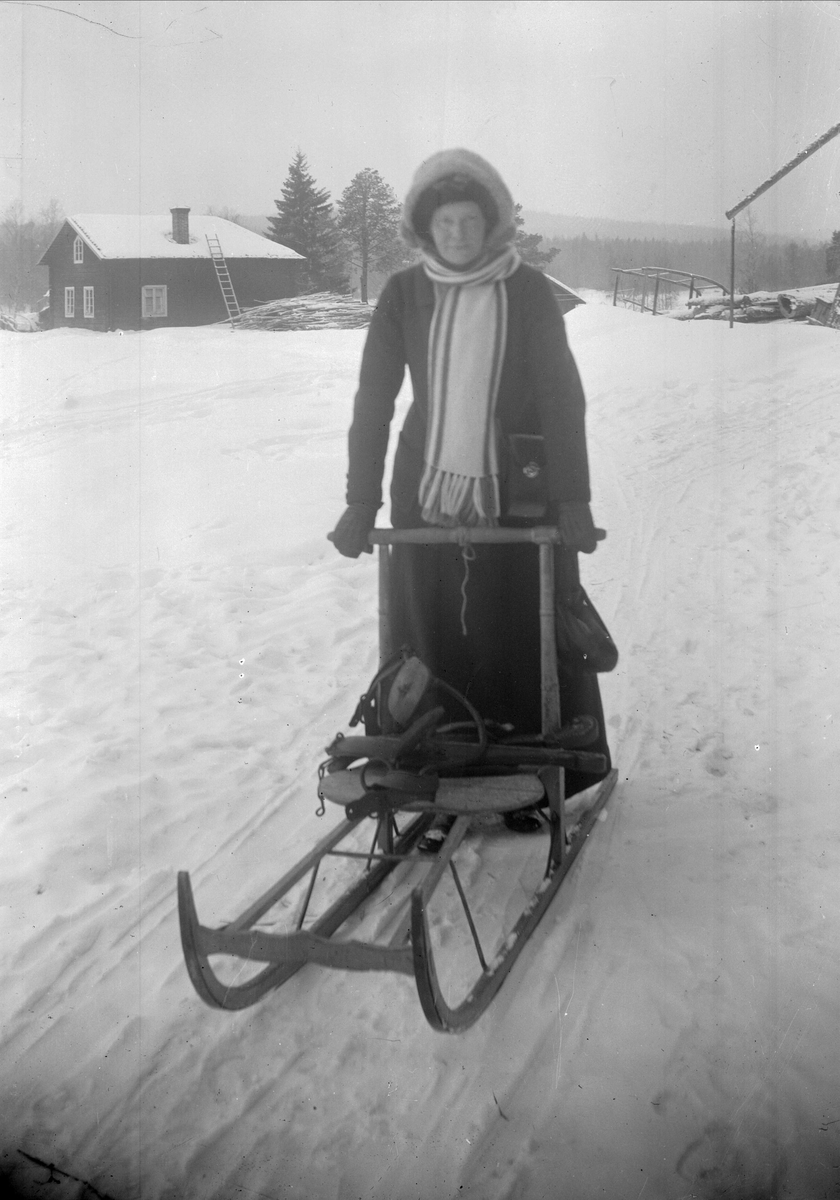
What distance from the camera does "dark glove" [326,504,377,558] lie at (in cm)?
277

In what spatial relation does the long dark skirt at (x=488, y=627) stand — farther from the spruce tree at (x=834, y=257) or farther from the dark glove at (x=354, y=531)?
the spruce tree at (x=834, y=257)

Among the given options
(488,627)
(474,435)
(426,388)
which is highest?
(426,388)

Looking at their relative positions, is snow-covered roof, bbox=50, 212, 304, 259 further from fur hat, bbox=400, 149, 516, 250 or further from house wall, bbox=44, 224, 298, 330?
fur hat, bbox=400, 149, 516, 250

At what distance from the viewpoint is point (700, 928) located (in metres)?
2.46

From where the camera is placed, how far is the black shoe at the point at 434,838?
2.95 metres

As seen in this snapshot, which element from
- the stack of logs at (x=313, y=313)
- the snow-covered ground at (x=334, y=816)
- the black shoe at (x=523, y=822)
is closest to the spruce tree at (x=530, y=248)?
the snow-covered ground at (x=334, y=816)

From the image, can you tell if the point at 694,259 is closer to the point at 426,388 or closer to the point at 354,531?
the point at 426,388

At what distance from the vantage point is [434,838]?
2982mm

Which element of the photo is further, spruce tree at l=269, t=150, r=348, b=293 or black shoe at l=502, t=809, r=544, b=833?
black shoe at l=502, t=809, r=544, b=833

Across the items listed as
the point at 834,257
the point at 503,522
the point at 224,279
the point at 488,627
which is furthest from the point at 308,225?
the point at 834,257

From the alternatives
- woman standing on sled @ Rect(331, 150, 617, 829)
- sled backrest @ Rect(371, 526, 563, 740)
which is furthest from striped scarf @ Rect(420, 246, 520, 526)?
sled backrest @ Rect(371, 526, 563, 740)

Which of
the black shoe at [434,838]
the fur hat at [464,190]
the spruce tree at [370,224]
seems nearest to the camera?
the fur hat at [464,190]

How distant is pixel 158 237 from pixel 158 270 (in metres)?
0.12

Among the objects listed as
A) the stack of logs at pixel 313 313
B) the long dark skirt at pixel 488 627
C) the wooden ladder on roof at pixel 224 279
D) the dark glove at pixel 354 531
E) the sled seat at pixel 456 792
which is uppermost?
the wooden ladder on roof at pixel 224 279
